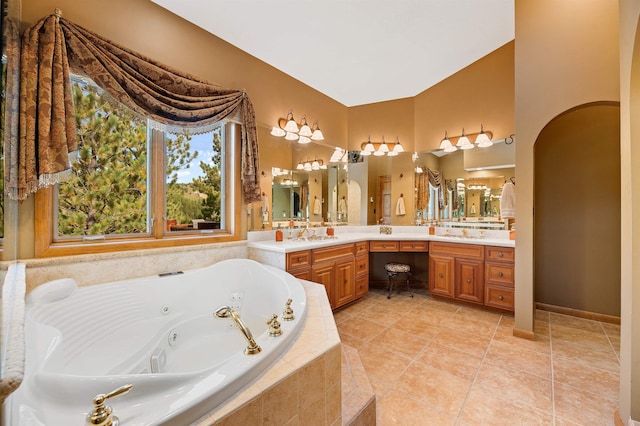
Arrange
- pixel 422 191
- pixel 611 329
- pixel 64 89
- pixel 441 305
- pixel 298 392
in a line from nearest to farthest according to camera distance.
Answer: pixel 298 392
pixel 64 89
pixel 611 329
pixel 441 305
pixel 422 191

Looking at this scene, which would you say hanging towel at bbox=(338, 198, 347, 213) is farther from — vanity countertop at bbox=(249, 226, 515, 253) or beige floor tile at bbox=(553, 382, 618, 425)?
beige floor tile at bbox=(553, 382, 618, 425)

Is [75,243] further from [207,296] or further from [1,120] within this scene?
[1,120]

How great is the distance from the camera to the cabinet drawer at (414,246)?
11.2ft

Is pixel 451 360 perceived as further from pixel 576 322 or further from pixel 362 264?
pixel 576 322

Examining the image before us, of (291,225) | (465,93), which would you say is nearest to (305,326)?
(291,225)

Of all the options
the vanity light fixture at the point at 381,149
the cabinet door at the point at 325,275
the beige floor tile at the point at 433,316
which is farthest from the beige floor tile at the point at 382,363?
the vanity light fixture at the point at 381,149

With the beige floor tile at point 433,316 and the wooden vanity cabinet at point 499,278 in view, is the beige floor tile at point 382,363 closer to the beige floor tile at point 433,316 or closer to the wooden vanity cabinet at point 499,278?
the beige floor tile at point 433,316

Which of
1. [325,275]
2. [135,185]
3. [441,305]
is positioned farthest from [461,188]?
[135,185]

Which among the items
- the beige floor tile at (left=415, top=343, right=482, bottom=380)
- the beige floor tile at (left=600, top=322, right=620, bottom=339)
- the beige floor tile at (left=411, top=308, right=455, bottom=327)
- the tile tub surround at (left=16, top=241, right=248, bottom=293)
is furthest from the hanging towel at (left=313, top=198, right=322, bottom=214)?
the beige floor tile at (left=600, top=322, right=620, bottom=339)

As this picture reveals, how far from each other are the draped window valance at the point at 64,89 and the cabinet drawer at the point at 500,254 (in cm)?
323

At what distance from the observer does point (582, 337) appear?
2.40m

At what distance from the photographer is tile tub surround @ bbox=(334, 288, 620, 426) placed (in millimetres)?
1537

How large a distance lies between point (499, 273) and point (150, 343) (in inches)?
127

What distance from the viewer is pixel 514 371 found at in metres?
1.91
